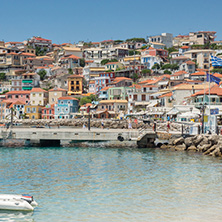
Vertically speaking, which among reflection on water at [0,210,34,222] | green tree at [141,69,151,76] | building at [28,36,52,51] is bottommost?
reflection on water at [0,210,34,222]

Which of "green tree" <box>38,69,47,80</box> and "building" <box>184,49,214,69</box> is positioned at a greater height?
"building" <box>184,49,214,69</box>

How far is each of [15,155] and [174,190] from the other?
19.4m

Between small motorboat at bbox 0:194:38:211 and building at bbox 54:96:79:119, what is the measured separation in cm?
8465

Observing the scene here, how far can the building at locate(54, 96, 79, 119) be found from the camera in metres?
101

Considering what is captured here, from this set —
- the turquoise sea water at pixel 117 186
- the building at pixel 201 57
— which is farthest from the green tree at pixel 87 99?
the turquoise sea water at pixel 117 186

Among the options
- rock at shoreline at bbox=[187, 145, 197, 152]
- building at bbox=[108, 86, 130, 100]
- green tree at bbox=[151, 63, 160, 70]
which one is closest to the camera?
rock at shoreline at bbox=[187, 145, 197, 152]

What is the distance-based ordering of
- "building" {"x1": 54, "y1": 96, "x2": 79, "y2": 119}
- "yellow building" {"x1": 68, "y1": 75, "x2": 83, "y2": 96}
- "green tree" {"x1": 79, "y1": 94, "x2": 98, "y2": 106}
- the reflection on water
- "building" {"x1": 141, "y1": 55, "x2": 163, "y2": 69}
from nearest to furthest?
the reflection on water < "building" {"x1": 54, "y1": 96, "x2": 79, "y2": 119} < "green tree" {"x1": 79, "y1": 94, "x2": 98, "y2": 106} < "yellow building" {"x1": 68, "y1": 75, "x2": 83, "y2": 96} < "building" {"x1": 141, "y1": 55, "x2": 163, "y2": 69}

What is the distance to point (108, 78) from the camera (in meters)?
111

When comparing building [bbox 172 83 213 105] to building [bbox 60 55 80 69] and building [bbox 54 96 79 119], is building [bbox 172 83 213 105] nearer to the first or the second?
building [bbox 54 96 79 119]

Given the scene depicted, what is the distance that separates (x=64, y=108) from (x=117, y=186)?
269ft

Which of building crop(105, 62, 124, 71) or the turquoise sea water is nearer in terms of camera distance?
the turquoise sea water

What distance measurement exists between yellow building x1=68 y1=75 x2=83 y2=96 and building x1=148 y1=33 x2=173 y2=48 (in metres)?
58.5

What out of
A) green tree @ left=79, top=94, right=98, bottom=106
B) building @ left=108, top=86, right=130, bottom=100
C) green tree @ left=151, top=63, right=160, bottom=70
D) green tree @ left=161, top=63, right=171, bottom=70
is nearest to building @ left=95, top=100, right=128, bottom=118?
building @ left=108, top=86, right=130, bottom=100

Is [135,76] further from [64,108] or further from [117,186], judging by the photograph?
[117,186]
